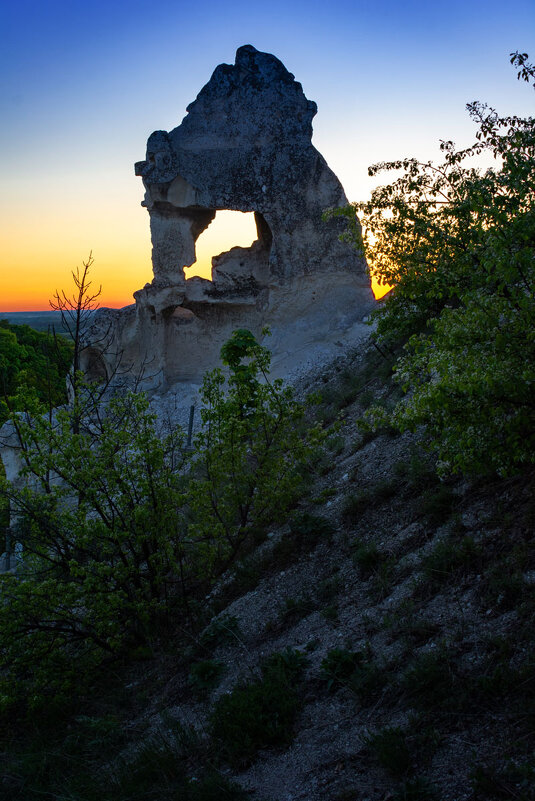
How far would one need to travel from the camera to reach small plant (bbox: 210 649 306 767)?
5.08 meters

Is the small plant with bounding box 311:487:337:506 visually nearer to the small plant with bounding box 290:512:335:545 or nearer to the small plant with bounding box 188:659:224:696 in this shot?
the small plant with bounding box 290:512:335:545

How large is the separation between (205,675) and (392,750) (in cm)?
276

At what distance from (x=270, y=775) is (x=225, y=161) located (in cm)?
1883

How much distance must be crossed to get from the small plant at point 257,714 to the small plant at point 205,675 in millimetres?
617

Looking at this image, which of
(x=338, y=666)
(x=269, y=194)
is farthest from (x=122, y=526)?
(x=269, y=194)

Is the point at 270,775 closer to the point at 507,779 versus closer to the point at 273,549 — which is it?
the point at 507,779

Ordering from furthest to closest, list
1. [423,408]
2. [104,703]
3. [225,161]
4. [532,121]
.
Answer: [225,161]
[104,703]
[532,121]
[423,408]

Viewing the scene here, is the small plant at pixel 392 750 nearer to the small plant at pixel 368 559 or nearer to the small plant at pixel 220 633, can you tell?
the small plant at pixel 368 559

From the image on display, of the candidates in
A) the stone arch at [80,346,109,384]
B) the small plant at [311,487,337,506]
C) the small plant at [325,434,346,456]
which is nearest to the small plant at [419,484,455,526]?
the small plant at [311,487,337,506]

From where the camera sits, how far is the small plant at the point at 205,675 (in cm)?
640

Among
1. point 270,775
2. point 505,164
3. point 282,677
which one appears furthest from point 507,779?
point 505,164

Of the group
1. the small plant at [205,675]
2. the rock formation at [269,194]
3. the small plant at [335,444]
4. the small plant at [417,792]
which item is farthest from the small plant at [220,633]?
the rock formation at [269,194]

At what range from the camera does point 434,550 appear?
6.48 meters

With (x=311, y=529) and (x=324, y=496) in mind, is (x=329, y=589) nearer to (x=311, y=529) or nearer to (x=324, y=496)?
(x=311, y=529)
